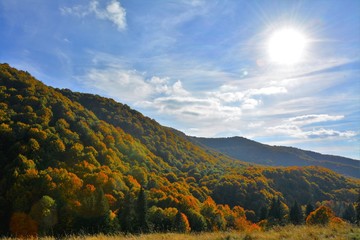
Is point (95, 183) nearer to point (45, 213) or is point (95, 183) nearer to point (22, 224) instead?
point (45, 213)

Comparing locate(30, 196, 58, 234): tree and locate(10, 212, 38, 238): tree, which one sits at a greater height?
locate(30, 196, 58, 234): tree

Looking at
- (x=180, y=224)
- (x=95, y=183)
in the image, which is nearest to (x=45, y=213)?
(x=95, y=183)

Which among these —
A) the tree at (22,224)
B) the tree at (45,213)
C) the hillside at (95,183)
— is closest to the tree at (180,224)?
the hillside at (95,183)

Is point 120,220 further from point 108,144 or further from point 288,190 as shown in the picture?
point 288,190

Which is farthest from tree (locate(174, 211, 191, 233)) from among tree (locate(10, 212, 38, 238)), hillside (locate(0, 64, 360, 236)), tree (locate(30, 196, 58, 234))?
tree (locate(10, 212, 38, 238))

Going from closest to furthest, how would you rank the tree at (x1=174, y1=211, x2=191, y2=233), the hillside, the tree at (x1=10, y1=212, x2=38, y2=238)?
the tree at (x1=174, y1=211, x2=191, y2=233) → the tree at (x1=10, y1=212, x2=38, y2=238) → the hillside

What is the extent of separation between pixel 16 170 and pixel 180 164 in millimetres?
124786

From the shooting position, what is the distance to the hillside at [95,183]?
74.6 m

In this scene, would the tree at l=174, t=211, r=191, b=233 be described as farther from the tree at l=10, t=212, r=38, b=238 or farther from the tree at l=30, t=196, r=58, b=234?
the tree at l=10, t=212, r=38, b=238

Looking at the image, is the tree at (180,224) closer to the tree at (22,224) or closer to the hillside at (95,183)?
the hillside at (95,183)

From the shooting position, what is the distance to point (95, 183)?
347ft

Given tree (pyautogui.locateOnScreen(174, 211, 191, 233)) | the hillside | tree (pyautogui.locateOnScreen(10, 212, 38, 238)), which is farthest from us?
the hillside

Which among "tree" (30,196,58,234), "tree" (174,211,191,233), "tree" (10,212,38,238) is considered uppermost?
"tree" (174,211,191,233)

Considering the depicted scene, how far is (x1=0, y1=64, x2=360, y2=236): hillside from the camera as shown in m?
74.6
